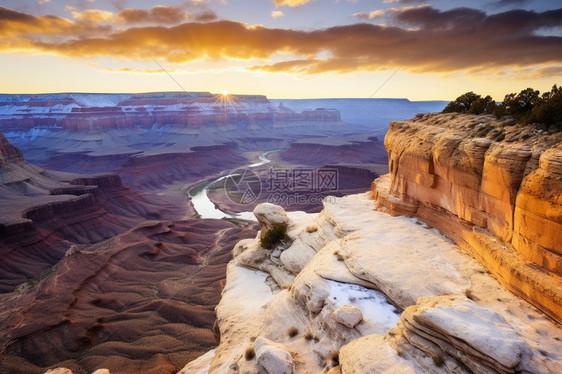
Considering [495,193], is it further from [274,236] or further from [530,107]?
[274,236]

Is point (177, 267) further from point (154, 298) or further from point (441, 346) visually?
point (441, 346)

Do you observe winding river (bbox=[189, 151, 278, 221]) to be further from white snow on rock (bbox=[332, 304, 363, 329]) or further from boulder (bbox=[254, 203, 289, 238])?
white snow on rock (bbox=[332, 304, 363, 329])

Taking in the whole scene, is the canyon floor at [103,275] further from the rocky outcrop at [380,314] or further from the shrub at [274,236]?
the shrub at [274,236]

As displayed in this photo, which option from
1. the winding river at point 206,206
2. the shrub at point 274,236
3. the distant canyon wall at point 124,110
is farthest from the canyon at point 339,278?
the distant canyon wall at point 124,110

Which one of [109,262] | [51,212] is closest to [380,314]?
[109,262]

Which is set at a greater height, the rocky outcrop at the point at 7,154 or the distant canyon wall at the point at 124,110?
the distant canyon wall at the point at 124,110

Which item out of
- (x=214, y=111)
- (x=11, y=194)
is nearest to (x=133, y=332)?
(x=11, y=194)
